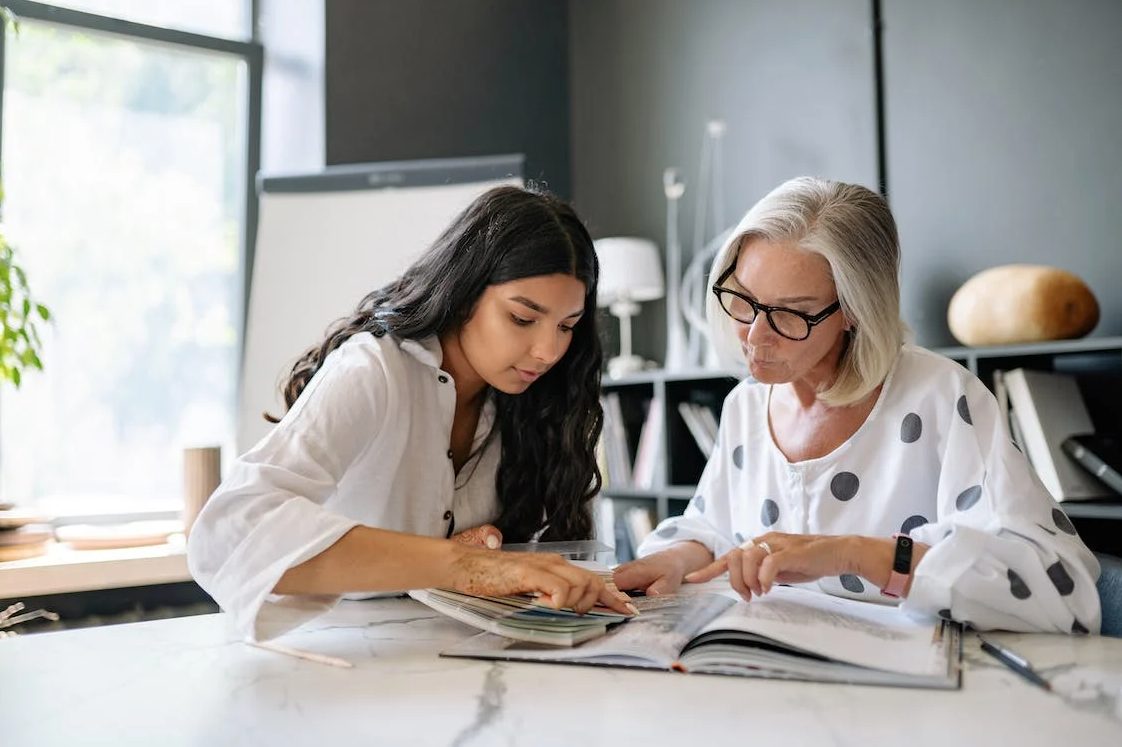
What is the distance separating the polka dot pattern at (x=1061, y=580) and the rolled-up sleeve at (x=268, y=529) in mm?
822

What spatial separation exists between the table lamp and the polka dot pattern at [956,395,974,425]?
2.14 m

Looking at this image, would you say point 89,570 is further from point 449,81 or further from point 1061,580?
point 1061,580

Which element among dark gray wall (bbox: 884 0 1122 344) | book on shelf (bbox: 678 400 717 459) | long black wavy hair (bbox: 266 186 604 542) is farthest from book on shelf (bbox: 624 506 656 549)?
long black wavy hair (bbox: 266 186 604 542)

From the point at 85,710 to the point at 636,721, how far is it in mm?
487

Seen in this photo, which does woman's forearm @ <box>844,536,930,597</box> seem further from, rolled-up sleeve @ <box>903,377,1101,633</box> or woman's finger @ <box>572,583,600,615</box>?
woman's finger @ <box>572,583,600,615</box>

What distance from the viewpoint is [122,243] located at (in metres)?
3.84

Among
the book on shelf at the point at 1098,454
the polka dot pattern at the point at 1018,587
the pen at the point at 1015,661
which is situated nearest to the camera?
the pen at the point at 1015,661

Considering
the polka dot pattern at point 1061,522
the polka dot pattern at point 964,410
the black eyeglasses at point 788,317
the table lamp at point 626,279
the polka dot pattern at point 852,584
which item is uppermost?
the table lamp at point 626,279

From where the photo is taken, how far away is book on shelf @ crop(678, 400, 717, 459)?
3387 mm

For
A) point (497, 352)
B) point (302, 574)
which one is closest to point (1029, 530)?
point (497, 352)

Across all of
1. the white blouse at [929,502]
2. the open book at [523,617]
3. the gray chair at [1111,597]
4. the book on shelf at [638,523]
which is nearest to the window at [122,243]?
the book on shelf at [638,523]

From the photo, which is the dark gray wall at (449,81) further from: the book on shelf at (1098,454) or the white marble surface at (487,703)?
the white marble surface at (487,703)

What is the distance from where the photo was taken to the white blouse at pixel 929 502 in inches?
46.3

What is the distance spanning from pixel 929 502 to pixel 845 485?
5.0 inches
